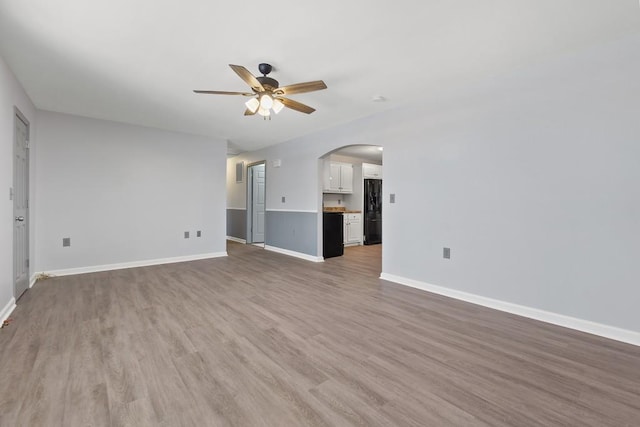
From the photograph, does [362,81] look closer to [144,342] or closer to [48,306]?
[144,342]

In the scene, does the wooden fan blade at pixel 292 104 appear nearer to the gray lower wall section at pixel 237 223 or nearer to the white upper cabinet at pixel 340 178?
the white upper cabinet at pixel 340 178

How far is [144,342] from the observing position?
2186 mm

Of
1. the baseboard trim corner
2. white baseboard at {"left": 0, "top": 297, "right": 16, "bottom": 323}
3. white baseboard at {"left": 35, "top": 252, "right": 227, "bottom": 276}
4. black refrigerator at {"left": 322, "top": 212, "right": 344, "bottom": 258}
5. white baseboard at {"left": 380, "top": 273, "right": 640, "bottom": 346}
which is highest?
black refrigerator at {"left": 322, "top": 212, "right": 344, "bottom": 258}

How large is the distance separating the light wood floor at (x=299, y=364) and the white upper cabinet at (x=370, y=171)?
15.3ft

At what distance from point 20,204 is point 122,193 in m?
1.46

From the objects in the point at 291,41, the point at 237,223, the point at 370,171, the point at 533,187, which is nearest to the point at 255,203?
the point at 237,223

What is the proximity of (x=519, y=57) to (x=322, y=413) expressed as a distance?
3202mm

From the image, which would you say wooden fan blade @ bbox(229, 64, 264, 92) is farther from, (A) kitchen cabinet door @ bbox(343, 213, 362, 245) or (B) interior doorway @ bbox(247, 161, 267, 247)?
(A) kitchen cabinet door @ bbox(343, 213, 362, 245)

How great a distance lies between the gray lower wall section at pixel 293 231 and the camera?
547 centimetres

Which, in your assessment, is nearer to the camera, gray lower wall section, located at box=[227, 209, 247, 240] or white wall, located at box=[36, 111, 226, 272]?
white wall, located at box=[36, 111, 226, 272]

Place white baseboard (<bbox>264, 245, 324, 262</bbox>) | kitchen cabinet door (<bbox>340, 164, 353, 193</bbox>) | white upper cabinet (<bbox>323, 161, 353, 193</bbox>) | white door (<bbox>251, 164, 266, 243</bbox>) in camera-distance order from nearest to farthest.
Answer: white baseboard (<bbox>264, 245, 324, 262</bbox>) → white upper cabinet (<bbox>323, 161, 353, 193</bbox>) → kitchen cabinet door (<bbox>340, 164, 353, 193</bbox>) → white door (<bbox>251, 164, 266, 243</bbox>)

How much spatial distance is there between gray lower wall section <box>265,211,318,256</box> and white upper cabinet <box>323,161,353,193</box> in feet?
4.31

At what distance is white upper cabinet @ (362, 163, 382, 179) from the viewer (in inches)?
292

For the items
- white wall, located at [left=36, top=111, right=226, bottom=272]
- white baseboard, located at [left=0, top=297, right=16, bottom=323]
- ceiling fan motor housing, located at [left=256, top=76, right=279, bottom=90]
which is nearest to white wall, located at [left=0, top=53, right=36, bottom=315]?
white baseboard, located at [left=0, top=297, right=16, bottom=323]
